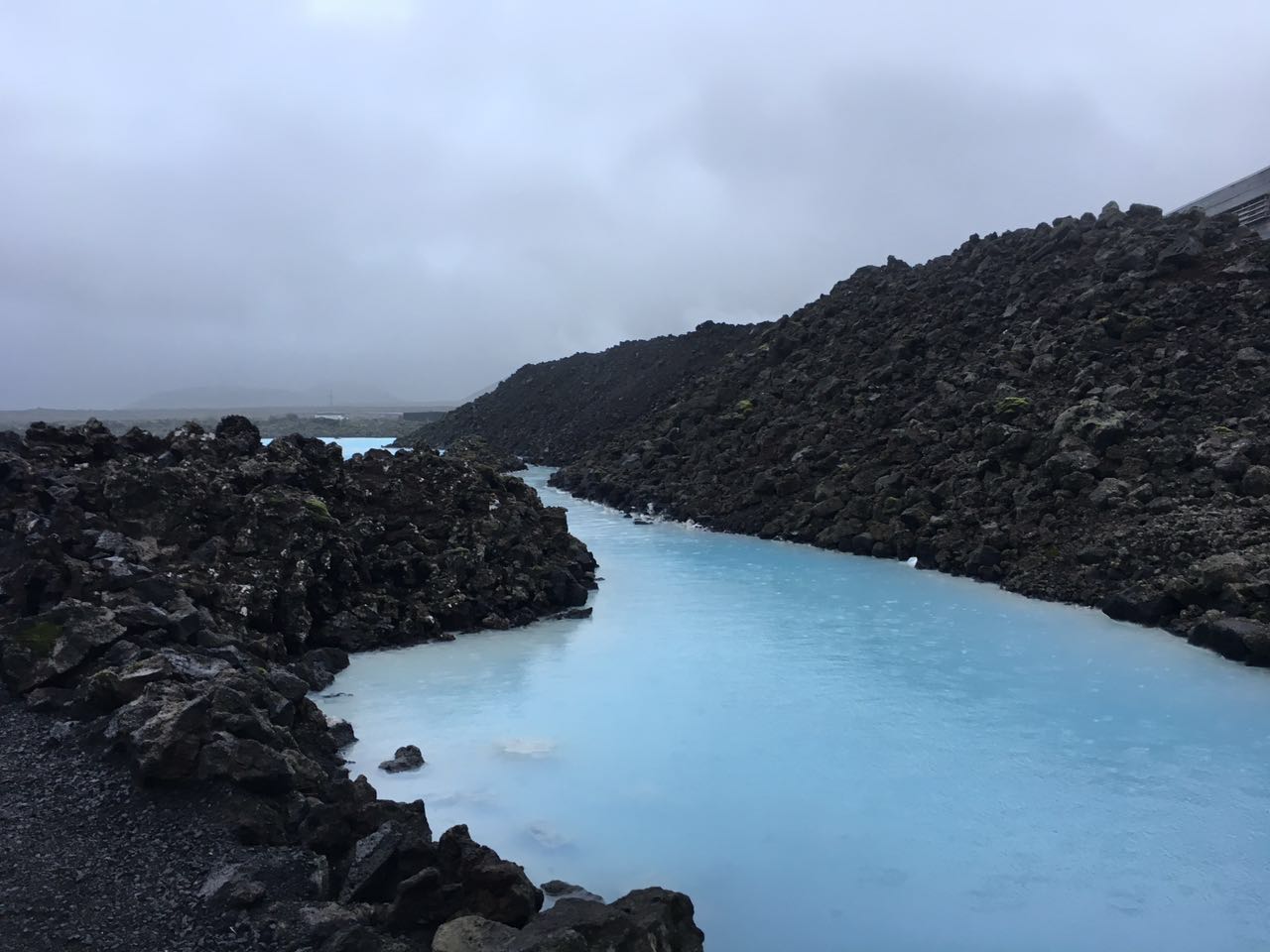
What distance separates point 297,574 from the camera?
40.1ft

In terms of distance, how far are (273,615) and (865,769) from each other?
7.97m

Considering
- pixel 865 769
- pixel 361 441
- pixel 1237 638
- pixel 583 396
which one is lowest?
pixel 865 769

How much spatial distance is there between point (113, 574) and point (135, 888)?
6150mm

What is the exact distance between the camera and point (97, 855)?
559 cm

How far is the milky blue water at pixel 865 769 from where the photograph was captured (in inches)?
236

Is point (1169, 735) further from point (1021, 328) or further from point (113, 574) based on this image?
point (1021, 328)

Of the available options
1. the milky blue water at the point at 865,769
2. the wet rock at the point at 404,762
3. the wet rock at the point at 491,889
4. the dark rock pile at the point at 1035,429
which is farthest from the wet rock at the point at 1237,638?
the wet rock at the point at 404,762

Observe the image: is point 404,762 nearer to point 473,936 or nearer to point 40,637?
point 473,936

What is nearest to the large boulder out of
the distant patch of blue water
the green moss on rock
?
the green moss on rock

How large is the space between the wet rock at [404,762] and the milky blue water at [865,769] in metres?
0.15

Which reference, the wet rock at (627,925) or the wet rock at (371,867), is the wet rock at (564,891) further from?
the wet rock at (371,867)

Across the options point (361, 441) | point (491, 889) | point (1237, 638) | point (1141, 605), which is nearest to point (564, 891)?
point (491, 889)

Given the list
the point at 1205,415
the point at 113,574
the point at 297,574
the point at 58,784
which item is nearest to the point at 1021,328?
the point at 1205,415

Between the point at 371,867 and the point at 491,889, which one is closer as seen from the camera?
the point at 491,889
